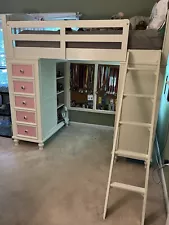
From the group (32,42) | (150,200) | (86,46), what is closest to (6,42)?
(32,42)

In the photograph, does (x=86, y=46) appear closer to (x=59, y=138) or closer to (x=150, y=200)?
(x=59, y=138)

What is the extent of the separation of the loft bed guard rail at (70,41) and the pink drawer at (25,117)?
31.4 inches

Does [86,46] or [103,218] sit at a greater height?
[86,46]

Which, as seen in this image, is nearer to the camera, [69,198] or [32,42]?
[69,198]

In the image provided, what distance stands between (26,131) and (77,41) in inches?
59.7

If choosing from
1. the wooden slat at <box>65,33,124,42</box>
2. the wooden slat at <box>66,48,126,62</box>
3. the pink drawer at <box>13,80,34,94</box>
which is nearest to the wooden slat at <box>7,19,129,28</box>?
the wooden slat at <box>65,33,124,42</box>

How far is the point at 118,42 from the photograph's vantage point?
88.8 inches

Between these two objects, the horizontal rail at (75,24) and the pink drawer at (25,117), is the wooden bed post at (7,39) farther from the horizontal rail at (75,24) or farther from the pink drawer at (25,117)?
the pink drawer at (25,117)

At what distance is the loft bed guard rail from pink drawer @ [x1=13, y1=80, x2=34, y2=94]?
35 cm

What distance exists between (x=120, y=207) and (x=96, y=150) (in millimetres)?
1143

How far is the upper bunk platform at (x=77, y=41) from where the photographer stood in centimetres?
222

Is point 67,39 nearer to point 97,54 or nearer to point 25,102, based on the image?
point 97,54

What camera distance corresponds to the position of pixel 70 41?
95.0 inches

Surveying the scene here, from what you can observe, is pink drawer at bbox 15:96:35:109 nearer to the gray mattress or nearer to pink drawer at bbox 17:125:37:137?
pink drawer at bbox 17:125:37:137
